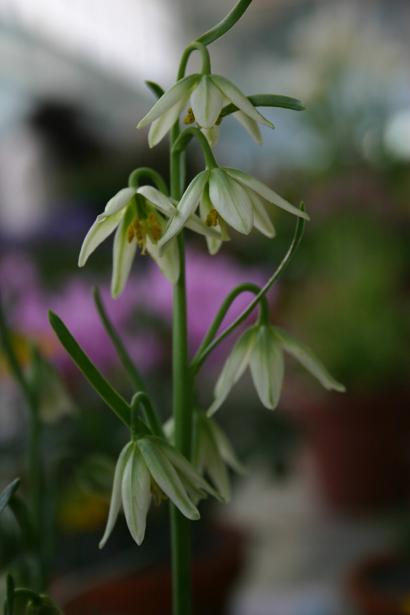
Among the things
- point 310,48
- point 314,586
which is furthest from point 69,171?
point 314,586

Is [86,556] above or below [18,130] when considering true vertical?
below

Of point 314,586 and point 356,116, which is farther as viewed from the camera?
point 356,116

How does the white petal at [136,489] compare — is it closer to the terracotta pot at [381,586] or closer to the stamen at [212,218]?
the stamen at [212,218]

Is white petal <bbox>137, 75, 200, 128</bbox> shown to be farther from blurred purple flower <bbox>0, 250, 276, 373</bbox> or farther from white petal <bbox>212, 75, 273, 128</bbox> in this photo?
blurred purple flower <bbox>0, 250, 276, 373</bbox>

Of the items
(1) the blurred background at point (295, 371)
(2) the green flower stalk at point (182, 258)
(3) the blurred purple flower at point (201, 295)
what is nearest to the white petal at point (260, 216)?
(2) the green flower stalk at point (182, 258)

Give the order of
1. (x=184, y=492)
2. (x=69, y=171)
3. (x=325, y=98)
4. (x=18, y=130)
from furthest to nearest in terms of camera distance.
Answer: (x=18, y=130) < (x=69, y=171) < (x=325, y=98) < (x=184, y=492)

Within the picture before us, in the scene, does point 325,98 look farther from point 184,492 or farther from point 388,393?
point 184,492
